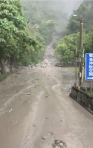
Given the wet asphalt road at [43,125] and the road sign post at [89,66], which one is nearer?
the wet asphalt road at [43,125]

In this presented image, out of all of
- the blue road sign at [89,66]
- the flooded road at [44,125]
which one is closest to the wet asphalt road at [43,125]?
the flooded road at [44,125]

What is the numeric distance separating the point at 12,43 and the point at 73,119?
20.5 m

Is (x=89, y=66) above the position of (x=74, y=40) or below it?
below

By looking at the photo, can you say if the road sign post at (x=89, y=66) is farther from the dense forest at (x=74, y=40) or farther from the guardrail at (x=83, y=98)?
the dense forest at (x=74, y=40)

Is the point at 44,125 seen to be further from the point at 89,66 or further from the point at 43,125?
the point at 89,66

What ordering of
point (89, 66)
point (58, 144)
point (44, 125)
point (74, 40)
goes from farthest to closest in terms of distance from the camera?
point (74, 40) → point (89, 66) → point (44, 125) → point (58, 144)

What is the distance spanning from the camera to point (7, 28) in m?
17.4

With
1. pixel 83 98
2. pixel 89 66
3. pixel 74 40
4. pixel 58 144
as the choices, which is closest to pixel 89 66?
pixel 89 66

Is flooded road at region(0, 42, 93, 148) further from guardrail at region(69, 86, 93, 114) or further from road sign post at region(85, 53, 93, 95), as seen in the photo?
road sign post at region(85, 53, 93, 95)

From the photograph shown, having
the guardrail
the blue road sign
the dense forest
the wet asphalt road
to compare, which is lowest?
the wet asphalt road

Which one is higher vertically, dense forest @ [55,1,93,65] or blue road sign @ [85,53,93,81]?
dense forest @ [55,1,93,65]

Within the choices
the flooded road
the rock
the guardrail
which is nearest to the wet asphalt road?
the flooded road

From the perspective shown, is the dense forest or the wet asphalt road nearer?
the wet asphalt road

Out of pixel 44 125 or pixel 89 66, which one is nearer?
pixel 44 125
